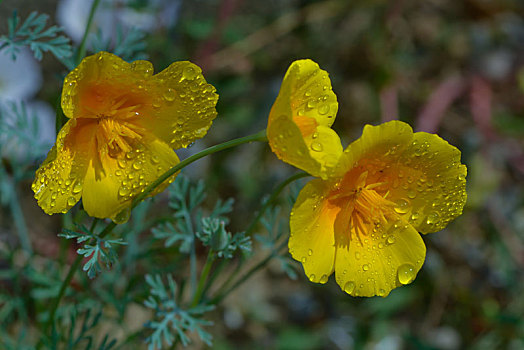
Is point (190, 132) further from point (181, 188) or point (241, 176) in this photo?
point (241, 176)

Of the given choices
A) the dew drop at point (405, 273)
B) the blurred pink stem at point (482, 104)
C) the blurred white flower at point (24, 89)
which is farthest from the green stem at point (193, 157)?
the blurred pink stem at point (482, 104)

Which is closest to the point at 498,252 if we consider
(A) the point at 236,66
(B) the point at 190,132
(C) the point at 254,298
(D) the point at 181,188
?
(C) the point at 254,298

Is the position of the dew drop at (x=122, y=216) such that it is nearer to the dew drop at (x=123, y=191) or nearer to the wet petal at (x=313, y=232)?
the dew drop at (x=123, y=191)

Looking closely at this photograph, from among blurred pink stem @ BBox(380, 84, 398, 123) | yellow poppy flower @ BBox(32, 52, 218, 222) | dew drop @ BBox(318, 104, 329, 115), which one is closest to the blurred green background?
blurred pink stem @ BBox(380, 84, 398, 123)

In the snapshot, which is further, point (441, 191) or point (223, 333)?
point (223, 333)

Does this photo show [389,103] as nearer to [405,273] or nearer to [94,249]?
[405,273]

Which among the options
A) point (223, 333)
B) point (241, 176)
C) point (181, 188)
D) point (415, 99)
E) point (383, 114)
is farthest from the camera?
point (415, 99)
